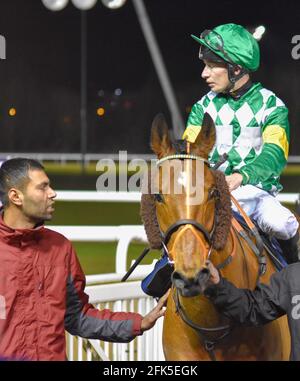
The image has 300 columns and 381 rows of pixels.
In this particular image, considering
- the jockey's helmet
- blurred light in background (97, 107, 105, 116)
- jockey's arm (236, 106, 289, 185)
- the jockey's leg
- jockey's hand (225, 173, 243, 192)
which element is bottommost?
the jockey's leg

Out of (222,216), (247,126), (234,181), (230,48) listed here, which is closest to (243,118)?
(247,126)

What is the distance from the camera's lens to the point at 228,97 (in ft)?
13.5

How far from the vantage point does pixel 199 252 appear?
9.59 ft

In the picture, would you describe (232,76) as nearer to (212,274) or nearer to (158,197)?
(158,197)

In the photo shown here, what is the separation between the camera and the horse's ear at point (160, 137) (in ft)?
10.7

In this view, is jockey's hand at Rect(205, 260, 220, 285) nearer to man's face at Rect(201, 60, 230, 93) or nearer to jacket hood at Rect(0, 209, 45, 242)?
jacket hood at Rect(0, 209, 45, 242)

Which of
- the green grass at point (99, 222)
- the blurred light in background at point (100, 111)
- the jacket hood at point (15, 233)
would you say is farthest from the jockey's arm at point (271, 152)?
the blurred light in background at point (100, 111)

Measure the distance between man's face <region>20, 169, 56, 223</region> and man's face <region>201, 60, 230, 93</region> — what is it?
1186 millimetres

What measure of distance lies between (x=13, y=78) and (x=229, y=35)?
1080 inches

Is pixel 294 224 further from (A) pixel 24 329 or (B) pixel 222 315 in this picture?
(A) pixel 24 329

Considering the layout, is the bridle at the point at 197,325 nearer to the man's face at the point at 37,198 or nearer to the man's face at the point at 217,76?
the man's face at the point at 37,198

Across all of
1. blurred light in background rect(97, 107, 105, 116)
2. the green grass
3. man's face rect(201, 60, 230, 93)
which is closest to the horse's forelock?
man's face rect(201, 60, 230, 93)

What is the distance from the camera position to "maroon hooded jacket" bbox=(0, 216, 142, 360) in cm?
296
